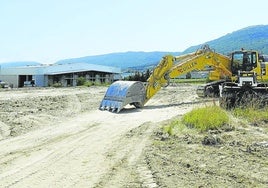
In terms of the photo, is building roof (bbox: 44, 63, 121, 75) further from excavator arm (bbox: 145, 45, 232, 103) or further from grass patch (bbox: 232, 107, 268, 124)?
grass patch (bbox: 232, 107, 268, 124)

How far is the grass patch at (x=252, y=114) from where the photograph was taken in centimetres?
1298

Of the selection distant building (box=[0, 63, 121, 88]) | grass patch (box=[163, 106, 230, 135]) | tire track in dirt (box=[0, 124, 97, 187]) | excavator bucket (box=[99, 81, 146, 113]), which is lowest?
tire track in dirt (box=[0, 124, 97, 187])

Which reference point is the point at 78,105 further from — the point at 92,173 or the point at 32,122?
the point at 92,173

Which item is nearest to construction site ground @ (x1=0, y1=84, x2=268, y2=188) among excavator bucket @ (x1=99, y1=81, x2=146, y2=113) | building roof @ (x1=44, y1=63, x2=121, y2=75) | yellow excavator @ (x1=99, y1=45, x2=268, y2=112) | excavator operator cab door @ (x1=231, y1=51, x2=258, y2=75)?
excavator bucket @ (x1=99, y1=81, x2=146, y2=113)

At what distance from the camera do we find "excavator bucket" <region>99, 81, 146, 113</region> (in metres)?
18.2

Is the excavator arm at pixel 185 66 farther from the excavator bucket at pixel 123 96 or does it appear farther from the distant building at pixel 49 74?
the distant building at pixel 49 74

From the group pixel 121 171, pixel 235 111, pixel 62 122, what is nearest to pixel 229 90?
pixel 235 111

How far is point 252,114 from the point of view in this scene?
13539mm

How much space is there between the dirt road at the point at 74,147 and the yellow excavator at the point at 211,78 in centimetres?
130

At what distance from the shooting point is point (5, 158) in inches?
345

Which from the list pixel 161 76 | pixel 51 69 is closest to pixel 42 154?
pixel 161 76

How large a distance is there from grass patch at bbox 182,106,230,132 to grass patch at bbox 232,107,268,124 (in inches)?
42.5

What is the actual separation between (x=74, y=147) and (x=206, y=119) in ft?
13.4

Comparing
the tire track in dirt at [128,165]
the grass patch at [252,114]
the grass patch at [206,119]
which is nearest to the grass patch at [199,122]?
the grass patch at [206,119]
